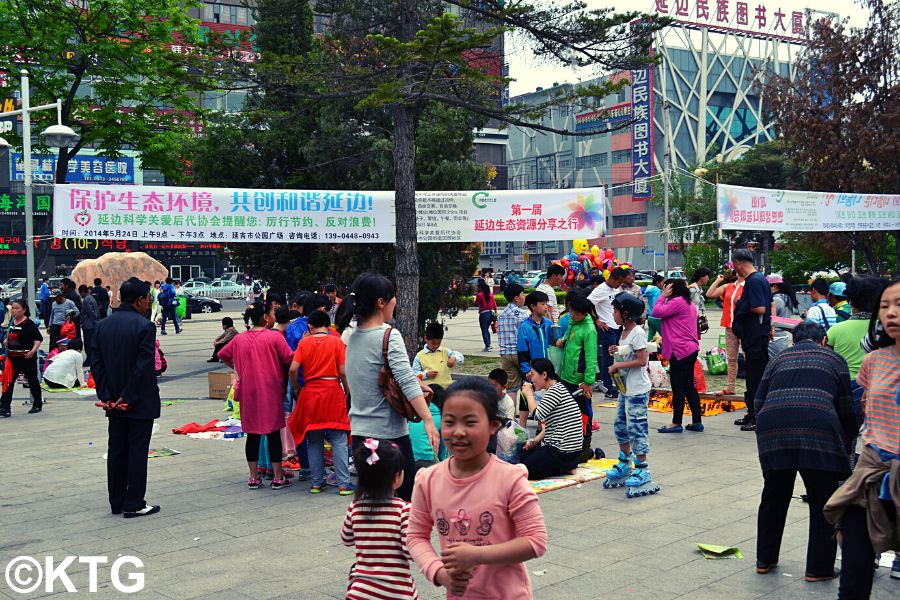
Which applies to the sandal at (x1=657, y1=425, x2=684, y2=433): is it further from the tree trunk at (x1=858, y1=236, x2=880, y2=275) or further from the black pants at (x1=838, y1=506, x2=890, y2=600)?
the tree trunk at (x1=858, y1=236, x2=880, y2=275)

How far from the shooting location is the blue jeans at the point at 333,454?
7582 mm

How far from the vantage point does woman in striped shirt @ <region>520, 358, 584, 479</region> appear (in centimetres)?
785

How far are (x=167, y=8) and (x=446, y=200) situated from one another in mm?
12673

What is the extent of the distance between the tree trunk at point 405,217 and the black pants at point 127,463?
19.3 ft

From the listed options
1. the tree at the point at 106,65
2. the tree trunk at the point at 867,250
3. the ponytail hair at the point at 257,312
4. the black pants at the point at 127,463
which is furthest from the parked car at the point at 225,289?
the black pants at the point at 127,463

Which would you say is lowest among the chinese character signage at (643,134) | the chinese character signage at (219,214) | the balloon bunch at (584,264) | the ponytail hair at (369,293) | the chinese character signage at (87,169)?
the ponytail hair at (369,293)

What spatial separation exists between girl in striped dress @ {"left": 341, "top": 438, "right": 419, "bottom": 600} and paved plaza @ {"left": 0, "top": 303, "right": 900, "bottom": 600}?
1584mm

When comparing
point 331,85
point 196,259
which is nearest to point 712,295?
point 331,85

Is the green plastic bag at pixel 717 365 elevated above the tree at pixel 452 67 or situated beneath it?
situated beneath

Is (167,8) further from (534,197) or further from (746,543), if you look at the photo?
(746,543)

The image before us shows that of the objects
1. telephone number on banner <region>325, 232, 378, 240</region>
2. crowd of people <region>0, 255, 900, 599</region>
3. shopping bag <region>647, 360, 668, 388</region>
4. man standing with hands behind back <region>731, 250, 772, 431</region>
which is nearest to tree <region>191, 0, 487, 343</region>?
telephone number on banner <region>325, 232, 378, 240</region>

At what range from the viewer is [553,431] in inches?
314

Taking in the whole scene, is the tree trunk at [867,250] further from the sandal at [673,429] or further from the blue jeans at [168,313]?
the blue jeans at [168,313]

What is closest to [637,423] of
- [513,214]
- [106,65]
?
[513,214]
